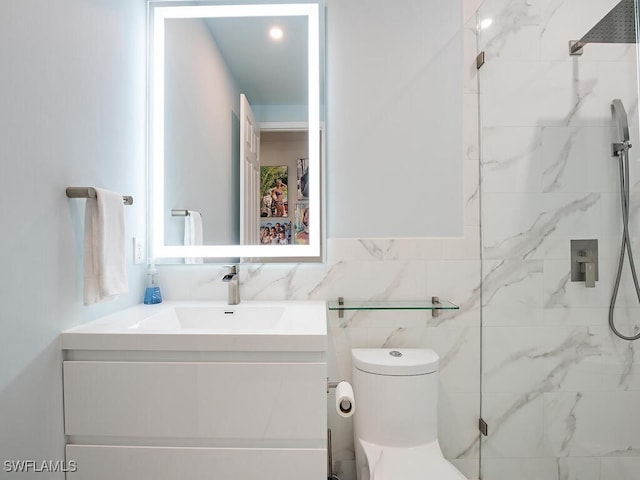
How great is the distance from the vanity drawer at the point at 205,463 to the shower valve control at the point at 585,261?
2.91 ft

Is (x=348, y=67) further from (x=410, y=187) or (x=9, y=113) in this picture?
(x=9, y=113)

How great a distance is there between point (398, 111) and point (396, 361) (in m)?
1.03

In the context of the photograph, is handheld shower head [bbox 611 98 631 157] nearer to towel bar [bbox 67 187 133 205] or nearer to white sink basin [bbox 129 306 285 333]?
white sink basin [bbox 129 306 285 333]

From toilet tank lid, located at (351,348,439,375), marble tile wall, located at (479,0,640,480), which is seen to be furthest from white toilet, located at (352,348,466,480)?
marble tile wall, located at (479,0,640,480)

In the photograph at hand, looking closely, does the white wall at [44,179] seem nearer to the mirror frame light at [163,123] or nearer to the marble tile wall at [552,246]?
the mirror frame light at [163,123]

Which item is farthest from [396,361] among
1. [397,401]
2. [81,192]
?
[81,192]

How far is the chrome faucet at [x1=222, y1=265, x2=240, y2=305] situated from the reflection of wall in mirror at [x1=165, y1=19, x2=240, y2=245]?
0.14 meters

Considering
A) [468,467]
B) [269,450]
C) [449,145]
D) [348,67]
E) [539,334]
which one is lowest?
[468,467]

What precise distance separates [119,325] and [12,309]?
29 centimetres

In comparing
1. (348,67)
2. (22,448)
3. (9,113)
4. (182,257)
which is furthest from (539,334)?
(9,113)

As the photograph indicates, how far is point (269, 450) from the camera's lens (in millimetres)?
1000

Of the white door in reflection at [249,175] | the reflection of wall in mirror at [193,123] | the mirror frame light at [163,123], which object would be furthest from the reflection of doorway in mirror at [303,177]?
the reflection of wall in mirror at [193,123]

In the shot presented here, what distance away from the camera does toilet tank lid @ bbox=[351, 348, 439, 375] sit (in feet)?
4.22

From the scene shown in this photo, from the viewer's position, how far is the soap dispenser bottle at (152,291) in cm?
144
